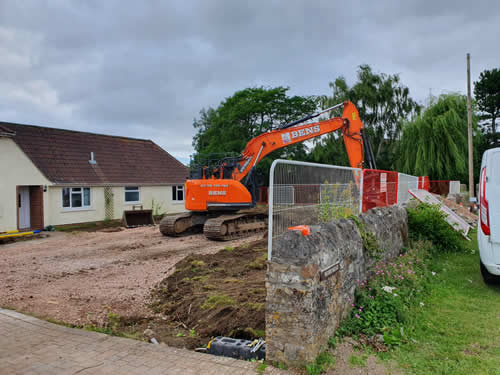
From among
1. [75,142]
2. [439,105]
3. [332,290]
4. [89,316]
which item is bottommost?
[89,316]

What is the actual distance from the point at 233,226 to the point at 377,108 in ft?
84.9

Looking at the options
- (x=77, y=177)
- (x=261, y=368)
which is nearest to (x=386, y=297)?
(x=261, y=368)

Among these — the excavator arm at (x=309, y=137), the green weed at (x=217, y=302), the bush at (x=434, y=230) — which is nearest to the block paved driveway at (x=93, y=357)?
the green weed at (x=217, y=302)

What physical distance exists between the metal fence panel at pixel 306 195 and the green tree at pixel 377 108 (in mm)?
27950

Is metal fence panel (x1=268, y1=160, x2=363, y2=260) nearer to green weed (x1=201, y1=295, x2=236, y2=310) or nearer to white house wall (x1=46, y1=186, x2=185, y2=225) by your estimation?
green weed (x1=201, y1=295, x2=236, y2=310)

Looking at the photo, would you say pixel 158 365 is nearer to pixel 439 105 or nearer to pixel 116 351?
pixel 116 351

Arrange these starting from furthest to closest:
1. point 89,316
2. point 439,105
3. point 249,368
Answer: point 439,105, point 89,316, point 249,368

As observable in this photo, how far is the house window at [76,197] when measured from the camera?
18625 millimetres

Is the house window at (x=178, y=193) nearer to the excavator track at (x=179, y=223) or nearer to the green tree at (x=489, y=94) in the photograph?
the excavator track at (x=179, y=223)

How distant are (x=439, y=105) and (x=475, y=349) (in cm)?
2758

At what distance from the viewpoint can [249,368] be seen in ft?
12.1

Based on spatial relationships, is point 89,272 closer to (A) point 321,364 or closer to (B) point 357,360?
(A) point 321,364

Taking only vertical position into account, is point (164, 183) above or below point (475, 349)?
above

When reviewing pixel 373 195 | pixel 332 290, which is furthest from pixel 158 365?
pixel 373 195
